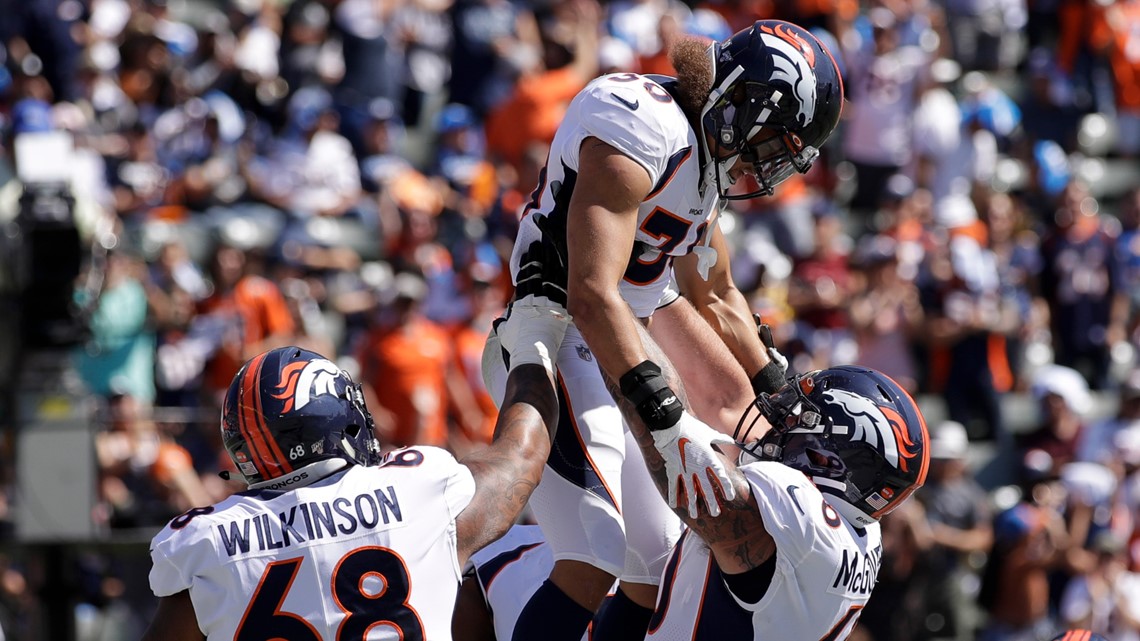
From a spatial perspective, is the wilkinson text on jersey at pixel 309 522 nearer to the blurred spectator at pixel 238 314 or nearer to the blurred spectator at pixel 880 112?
the blurred spectator at pixel 238 314

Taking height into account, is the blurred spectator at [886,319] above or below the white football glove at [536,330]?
below

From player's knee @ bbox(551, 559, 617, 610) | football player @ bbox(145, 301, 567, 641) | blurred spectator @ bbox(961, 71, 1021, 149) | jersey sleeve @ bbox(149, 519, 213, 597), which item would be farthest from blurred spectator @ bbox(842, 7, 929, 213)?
jersey sleeve @ bbox(149, 519, 213, 597)

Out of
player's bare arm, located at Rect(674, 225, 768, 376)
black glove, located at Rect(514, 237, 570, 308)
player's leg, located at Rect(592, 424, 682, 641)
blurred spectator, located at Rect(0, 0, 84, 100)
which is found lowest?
blurred spectator, located at Rect(0, 0, 84, 100)

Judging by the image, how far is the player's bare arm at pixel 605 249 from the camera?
448 centimetres

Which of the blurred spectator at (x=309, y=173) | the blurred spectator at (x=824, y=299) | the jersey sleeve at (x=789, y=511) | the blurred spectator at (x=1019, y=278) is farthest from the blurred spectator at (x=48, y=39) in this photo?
the jersey sleeve at (x=789, y=511)

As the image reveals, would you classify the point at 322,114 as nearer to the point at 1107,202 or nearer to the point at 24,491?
→ the point at 24,491

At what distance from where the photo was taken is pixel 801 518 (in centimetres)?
405

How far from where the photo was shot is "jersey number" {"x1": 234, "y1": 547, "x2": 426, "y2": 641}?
12.2 ft

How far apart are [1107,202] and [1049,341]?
2.40 metres

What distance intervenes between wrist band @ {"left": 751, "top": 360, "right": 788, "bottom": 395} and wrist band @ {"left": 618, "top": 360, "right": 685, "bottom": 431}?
1.00 meters

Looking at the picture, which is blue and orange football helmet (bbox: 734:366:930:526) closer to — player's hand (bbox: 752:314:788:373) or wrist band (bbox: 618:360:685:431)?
wrist band (bbox: 618:360:685:431)

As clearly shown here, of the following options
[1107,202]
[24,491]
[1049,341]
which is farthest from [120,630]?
[1107,202]

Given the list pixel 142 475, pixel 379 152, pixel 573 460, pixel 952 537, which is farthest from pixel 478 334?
pixel 573 460

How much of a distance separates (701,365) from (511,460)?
110 centimetres
